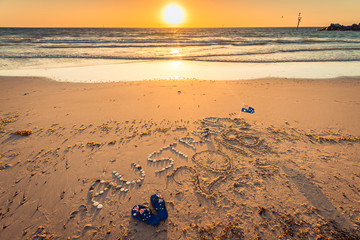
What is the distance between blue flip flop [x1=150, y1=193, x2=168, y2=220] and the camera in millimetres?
4520

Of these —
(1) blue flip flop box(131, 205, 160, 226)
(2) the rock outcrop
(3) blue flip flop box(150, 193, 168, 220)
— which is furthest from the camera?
(2) the rock outcrop

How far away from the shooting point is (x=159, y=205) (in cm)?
468

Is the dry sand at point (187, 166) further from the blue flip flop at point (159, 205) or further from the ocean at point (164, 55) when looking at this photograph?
the ocean at point (164, 55)

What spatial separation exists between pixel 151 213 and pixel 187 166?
218cm

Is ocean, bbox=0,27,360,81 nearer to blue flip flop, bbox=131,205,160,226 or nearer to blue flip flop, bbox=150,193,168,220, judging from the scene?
blue flip flop, bbox=150,193,168,220

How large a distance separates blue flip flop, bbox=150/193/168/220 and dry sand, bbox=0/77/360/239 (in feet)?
0.81

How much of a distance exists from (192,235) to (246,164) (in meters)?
3.23

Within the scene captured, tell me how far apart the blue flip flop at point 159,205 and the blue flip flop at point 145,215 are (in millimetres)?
139

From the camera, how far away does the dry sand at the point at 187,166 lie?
4418mm

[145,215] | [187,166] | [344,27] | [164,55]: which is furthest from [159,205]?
[344,27]

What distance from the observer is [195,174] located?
5898 millimetres

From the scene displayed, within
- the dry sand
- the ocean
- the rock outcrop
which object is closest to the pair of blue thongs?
the dry sand

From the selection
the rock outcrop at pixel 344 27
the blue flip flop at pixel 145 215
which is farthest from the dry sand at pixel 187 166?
the rock outcrop at pixel 344 27

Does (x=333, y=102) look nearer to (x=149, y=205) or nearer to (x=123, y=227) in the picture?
(x=149, y=205)
